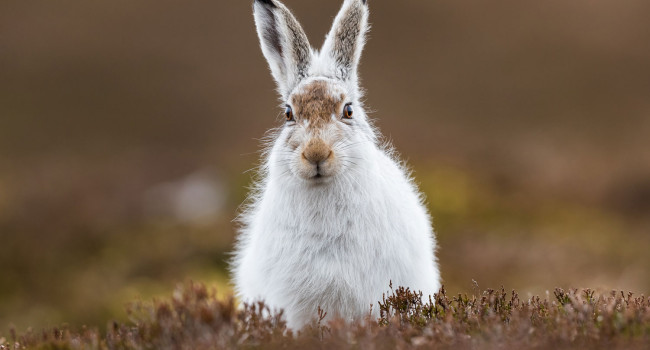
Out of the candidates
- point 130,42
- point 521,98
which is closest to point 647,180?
point 521,98

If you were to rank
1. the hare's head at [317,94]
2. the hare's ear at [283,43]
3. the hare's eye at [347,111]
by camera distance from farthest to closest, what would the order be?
the hare's ear at [283,43]
the hare's eye at [347,111]
the hare's head at [317,94]

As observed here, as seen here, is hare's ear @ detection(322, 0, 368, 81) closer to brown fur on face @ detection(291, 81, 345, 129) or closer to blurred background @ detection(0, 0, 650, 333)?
brown fur on face @ detection(291, 81, 345, 129)

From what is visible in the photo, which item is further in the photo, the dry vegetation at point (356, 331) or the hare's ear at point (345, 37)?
the hare's ear at point (345, 37)

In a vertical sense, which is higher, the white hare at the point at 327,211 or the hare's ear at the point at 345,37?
the hare's ear at the point at 345,37

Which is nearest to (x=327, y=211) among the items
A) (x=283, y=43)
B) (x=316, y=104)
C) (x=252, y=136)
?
(x=316, y=104)

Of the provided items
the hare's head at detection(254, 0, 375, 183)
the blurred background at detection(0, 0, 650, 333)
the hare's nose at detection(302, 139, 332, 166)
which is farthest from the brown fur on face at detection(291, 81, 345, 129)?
the blurred background at detection(0, 0, 650, 333)

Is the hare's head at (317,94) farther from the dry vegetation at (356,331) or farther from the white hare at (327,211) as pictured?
the dry vegetation at (356,331)

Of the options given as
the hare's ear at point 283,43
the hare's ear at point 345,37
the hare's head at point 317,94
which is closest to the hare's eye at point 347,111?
the hare's head at point 317,94

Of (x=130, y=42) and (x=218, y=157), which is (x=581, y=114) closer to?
(x=218, y=157)

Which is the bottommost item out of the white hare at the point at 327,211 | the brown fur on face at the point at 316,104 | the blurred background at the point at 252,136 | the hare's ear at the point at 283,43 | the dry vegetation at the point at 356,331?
the dry vegetation at the point at 356,331
